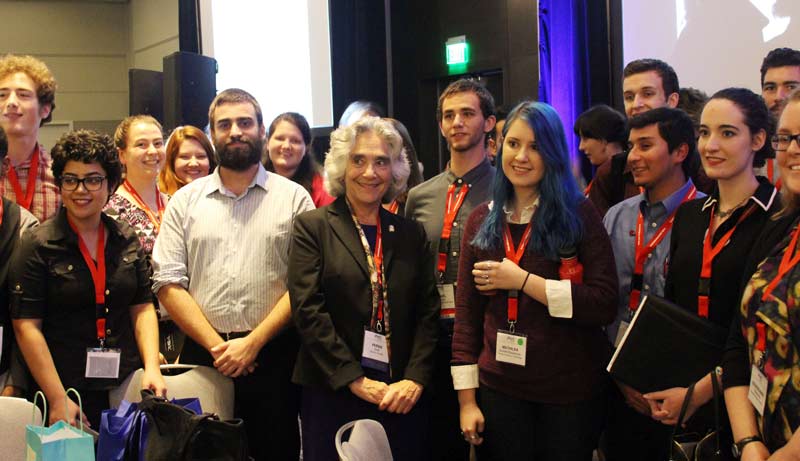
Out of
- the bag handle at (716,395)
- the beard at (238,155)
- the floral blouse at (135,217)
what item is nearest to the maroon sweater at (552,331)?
the bag handle at (716,395)

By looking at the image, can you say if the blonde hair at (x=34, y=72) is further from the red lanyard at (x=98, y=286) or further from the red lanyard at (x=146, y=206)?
the red lanyard at (x=98, y=286)

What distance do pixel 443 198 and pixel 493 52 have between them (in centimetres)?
346

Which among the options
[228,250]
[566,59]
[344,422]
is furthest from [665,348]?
[566,59]

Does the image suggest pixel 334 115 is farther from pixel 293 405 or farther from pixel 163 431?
pixel 163 431

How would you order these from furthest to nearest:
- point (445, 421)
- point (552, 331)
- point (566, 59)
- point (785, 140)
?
1. point (566, 59)
2. point (445, 421)
3. point (552, 331)
4. point (785, 140)

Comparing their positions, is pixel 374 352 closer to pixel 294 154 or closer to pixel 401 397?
pixel 401 397

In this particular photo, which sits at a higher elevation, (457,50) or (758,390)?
(457,50)

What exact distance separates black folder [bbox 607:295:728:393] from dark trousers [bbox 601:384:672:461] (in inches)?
13.6

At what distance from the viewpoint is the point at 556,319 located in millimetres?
2385

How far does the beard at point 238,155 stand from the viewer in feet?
9.34

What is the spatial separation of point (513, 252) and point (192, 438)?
111cm

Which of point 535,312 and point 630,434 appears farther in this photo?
point 630,434

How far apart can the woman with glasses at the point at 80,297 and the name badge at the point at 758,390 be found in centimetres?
180

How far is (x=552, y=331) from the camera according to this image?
2383mm
